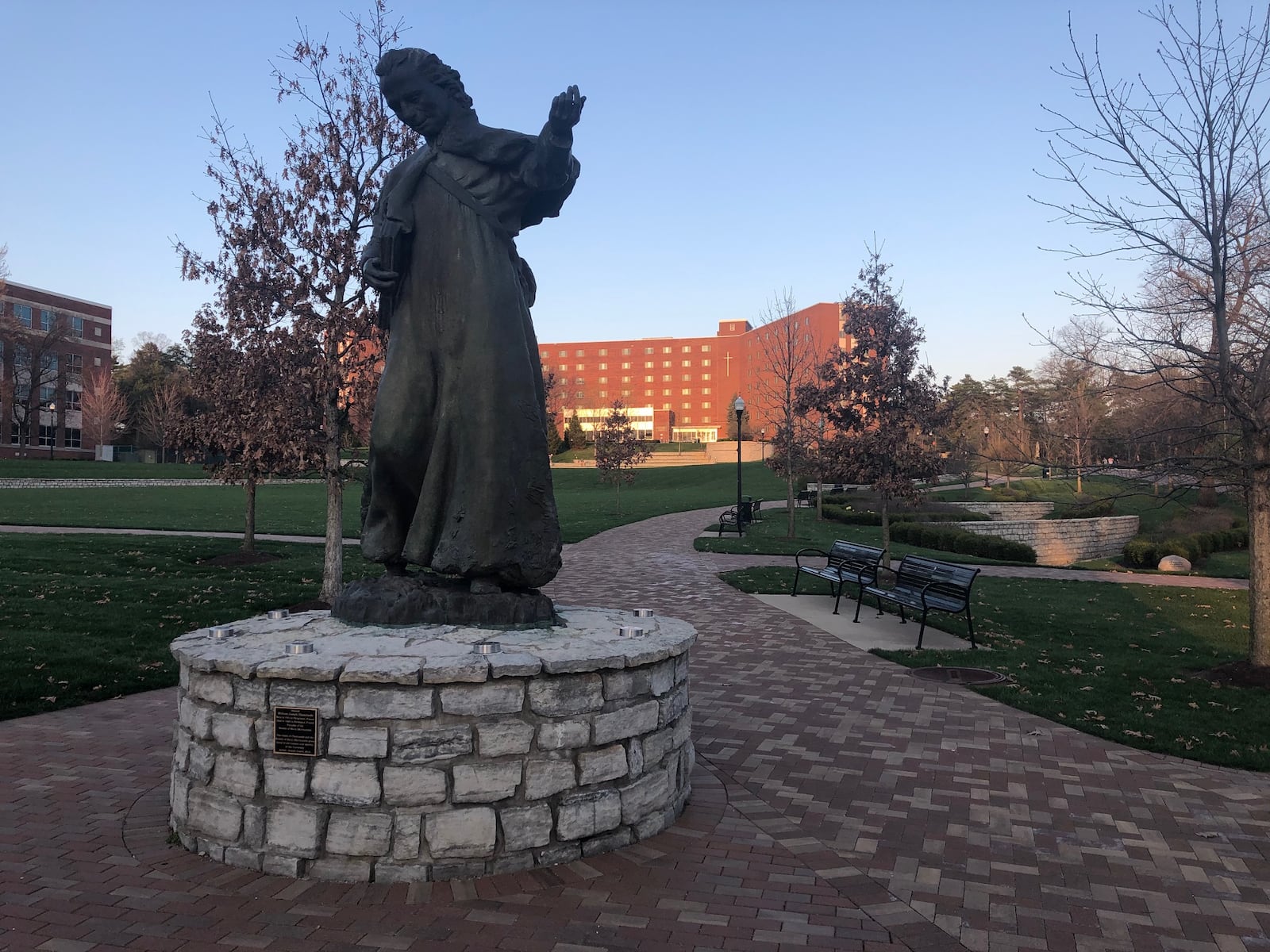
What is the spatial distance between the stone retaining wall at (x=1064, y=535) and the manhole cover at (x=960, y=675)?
1880 centimetres

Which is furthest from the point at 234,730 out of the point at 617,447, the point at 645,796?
the point at 617,447

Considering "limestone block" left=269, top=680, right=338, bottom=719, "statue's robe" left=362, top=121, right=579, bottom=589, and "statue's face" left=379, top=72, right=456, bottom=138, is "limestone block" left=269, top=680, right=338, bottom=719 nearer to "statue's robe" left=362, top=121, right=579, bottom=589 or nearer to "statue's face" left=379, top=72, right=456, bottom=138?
"statue's robe" left=362, top=121, right=579, bottom=589

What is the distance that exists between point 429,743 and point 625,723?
914mm

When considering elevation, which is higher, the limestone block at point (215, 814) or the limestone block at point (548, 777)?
the limestone block at point (548, 777)

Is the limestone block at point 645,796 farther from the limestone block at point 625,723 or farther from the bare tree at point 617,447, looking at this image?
the bare tree at point 617,447

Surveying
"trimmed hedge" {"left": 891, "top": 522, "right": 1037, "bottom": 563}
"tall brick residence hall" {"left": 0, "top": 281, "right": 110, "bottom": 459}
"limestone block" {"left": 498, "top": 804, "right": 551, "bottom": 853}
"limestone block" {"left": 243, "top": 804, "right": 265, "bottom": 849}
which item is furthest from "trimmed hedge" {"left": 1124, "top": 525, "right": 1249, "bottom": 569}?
"tall brick residence hall" {"left": 0, "top": 281, "right": 110, "bottom": 459}

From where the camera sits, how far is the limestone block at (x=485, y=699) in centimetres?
338

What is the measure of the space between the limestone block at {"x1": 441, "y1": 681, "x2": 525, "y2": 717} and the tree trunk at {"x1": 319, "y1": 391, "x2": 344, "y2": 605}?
7.65m

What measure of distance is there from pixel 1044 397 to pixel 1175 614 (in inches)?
1517

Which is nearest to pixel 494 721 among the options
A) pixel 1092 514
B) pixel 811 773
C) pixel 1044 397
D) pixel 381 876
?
pixel 381 876

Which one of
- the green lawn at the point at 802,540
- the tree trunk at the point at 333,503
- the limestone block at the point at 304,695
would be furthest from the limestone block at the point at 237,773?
the green lawn at the point at 802,540

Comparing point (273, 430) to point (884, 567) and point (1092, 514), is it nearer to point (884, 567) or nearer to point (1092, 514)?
point (884, 567)

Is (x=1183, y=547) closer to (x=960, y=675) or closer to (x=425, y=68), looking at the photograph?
(x=960, y=675)

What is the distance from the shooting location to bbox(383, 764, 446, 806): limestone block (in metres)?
3.35
